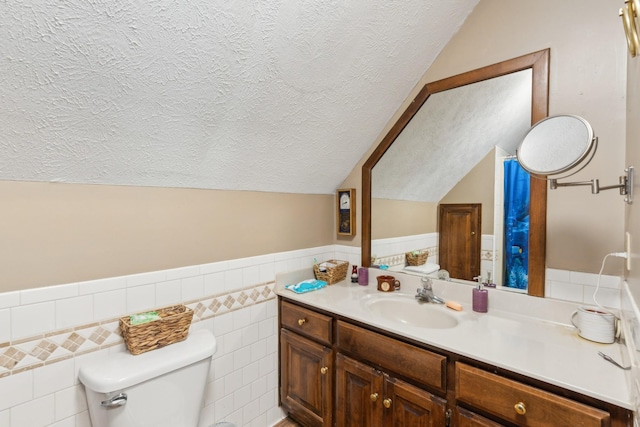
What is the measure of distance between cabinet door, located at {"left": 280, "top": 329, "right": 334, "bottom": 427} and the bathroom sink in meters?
0.35

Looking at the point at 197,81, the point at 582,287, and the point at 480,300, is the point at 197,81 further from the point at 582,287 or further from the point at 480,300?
the point at 582,287

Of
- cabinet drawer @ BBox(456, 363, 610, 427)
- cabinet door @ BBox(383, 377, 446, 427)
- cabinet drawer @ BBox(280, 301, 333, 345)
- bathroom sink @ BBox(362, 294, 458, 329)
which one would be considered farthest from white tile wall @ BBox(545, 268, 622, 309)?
cabinet drawer @ BBox(280, 301, 333, 345)

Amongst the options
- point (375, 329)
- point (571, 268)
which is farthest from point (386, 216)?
point (571, 268)

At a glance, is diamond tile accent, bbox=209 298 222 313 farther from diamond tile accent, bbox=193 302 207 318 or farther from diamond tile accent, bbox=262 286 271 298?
diamond tile accent, bbox=262 286 271 298

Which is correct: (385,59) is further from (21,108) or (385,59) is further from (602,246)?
(21,108)

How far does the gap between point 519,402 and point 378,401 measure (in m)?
0.59

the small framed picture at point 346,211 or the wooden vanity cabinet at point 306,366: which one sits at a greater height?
the small framed picture at point 346,211

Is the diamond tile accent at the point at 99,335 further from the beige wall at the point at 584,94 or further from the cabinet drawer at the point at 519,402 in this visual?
the beige wall at the point at 584,94

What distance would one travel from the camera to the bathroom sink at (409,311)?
1492 millimetres

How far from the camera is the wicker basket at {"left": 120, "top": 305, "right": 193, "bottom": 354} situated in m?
1.23

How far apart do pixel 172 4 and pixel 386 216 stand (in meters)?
1.55

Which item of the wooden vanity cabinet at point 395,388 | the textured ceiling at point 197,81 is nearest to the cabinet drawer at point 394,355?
the wooden vanity cabinet at point 395,388

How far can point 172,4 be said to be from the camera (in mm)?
921

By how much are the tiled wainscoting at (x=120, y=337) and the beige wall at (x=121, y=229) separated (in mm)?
58
